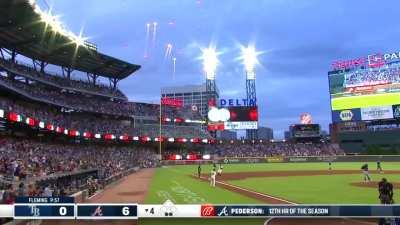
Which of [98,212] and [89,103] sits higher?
[89,103]

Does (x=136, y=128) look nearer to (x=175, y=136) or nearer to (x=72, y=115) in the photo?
(x=175, y=136)

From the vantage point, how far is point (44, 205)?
62.3 feet

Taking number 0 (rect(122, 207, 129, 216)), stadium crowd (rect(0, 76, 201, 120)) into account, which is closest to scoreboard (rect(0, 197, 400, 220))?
number 0 (rect(122, 207, 129, 216))

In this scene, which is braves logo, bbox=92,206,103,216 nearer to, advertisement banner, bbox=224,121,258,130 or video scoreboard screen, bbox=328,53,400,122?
video scoreboard screen, bbox=328,53,400,122

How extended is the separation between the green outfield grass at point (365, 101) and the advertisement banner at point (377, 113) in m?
0.80

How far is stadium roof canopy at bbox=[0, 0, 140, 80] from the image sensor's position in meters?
51.8

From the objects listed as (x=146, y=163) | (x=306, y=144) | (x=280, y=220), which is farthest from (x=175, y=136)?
(x=280, y=220)

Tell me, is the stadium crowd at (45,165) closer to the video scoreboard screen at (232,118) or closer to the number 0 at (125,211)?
the number 0 at (125,211)

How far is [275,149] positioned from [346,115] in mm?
24113

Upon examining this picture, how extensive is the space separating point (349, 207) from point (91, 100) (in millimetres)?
77943

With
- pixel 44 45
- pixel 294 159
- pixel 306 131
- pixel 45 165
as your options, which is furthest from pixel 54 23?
pixel 306 131

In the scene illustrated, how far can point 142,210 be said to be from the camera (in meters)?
19.2

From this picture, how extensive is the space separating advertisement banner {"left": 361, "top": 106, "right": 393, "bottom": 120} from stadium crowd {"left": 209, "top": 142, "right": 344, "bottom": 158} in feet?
59.3
